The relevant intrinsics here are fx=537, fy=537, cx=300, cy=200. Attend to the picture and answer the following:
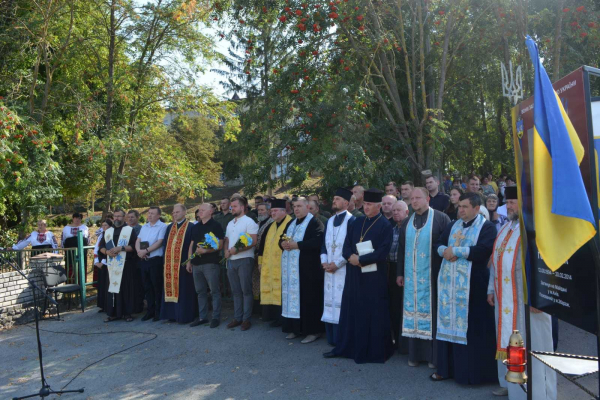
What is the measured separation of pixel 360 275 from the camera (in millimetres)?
6727

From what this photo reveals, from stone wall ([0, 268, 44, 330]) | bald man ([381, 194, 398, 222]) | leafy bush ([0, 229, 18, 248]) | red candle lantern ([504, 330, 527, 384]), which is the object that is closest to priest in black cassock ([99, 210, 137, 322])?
stone wall ([0, 268, 44, 330])

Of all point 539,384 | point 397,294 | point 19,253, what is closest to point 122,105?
point 19,253

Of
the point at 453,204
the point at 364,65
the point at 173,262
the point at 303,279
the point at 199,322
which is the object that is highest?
the point at 364,65

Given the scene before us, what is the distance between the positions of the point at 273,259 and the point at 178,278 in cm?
197

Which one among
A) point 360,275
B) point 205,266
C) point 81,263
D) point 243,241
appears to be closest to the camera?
point 360,275

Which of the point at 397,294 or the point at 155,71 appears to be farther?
the point at 155,71

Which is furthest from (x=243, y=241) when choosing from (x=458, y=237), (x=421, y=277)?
(x=458, y=237)

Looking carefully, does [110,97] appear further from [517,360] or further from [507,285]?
[517,360]

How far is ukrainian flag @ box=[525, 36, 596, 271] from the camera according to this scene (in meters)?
2.83

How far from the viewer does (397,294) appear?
7.17 metres

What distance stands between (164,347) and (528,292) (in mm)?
5681

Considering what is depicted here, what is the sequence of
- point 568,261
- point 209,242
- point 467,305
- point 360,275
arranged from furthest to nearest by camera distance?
point 209,242, point 360,275, point 467,305, point 568,261

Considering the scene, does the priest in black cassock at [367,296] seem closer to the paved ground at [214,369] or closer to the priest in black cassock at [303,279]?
the paved ground at [214,369]

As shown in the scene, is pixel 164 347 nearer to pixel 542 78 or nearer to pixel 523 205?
pixel 523 205
